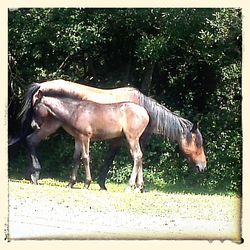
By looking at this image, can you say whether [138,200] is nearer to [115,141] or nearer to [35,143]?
[115,141]

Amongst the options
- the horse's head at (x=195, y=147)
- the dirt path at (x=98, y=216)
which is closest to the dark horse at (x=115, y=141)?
the horse's head at (x=195, y=147)

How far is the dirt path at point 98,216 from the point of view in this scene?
7.32m

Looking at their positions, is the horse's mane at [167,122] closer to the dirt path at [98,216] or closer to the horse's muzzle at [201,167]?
the horse's muzzle at [201,167]

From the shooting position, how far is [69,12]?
300 inches

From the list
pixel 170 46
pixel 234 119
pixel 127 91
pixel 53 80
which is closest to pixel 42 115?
pixel 53 80

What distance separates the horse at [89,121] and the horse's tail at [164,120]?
0.27ft

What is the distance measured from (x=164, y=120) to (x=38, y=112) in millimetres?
1259

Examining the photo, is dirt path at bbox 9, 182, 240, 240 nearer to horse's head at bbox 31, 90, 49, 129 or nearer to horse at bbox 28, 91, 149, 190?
horse at bbox 28, 91, 149, 190

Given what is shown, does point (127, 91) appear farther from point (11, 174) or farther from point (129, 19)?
Answer: point (11, 174)

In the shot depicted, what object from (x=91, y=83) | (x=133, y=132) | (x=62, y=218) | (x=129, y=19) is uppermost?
(x=129, y=19)

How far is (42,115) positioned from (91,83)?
0.58 metres

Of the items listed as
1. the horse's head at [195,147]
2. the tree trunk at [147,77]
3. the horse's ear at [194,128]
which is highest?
the tree trunk at [147,77]

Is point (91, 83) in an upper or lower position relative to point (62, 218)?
upper

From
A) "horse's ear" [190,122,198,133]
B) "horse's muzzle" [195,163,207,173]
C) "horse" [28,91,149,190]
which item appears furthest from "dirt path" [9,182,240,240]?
"horse's ear" [190,122,198,133]
